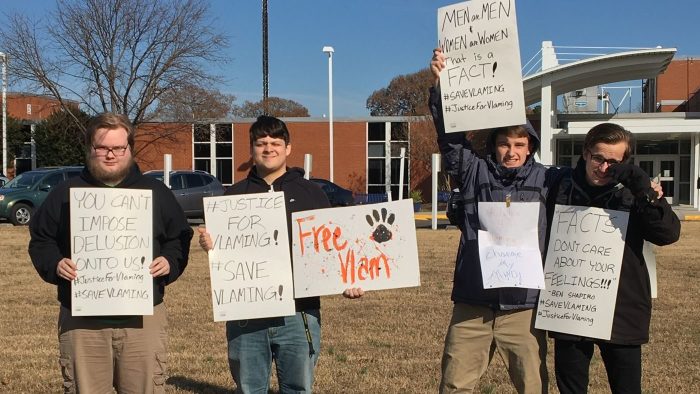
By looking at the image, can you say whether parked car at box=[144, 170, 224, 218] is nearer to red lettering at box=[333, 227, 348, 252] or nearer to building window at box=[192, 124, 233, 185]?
building window at box=[192, 124, 233, 185]

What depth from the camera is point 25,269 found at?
1144cm

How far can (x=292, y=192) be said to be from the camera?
3787mm

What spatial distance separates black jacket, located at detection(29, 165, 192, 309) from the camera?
345 centimetres

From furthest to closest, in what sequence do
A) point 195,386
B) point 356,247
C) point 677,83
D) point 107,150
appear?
point 677,83 → point 195,386 → point 356,247 → point 107,150

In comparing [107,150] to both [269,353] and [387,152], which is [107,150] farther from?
[387,152]

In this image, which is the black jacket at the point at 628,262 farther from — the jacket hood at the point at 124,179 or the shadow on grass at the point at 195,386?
the shadow on grass at the point at 195,386

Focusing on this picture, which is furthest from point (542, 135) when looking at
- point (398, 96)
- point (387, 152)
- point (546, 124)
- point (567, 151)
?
point (398, 96)

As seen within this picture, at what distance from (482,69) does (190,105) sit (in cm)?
3194

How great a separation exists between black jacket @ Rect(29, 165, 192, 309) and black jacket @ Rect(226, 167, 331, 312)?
0.37m

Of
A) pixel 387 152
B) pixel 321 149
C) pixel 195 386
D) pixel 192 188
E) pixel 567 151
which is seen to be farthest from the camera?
pixel 321 149

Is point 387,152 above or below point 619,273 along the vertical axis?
above

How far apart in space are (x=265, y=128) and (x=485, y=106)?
3.95 ft

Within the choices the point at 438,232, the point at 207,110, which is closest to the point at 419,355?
the point at 438,232

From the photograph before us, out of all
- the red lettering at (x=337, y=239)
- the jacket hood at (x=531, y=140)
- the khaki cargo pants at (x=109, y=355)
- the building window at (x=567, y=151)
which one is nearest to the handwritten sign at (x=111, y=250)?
the khaki cargo pants at (x=109, y=355)
